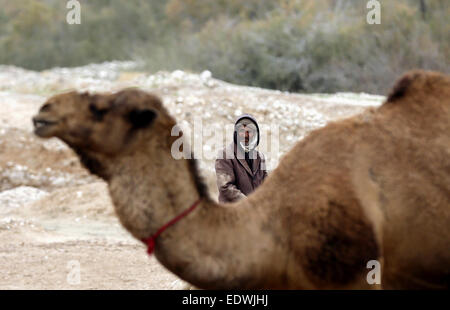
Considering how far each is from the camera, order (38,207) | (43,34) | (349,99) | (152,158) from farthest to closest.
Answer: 1. (43,34)
2. (349,99)
3. (38,207)
4. (152,158)

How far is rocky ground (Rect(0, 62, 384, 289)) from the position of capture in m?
9.25

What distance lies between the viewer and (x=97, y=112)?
4.08 m

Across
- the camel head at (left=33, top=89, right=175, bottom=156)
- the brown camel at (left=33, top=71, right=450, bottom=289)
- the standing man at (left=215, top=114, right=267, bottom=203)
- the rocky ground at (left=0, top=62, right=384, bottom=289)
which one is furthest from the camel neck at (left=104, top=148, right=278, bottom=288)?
the rocky ground at (left=0, top=62, right=384, bottom=289)

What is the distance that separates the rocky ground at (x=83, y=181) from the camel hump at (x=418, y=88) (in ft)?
12.2

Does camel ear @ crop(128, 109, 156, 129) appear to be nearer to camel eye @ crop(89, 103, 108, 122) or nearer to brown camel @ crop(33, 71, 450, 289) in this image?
brown camel @ crop(33, 71, 450, 289)

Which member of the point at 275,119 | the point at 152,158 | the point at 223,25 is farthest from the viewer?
the point at 223,25

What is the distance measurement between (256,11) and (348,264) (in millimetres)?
37490

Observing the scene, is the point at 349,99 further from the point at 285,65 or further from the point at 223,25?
the point at 223,25

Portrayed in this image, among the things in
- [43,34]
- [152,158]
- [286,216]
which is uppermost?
[43,34]

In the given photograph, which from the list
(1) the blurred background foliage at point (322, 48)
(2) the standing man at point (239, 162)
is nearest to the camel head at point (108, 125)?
(2) the standing man at point (239, 162)

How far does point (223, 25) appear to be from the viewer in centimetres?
3447

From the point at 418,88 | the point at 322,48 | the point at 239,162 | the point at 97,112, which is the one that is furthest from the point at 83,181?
the point at 97,112

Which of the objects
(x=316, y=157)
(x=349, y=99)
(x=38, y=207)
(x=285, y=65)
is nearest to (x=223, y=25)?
(x=285, y=65)

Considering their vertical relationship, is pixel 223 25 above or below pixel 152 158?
above
